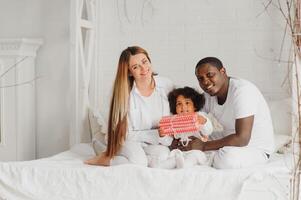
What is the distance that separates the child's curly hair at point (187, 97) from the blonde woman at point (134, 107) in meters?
0.03

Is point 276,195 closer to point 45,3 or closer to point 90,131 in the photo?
point 90,131

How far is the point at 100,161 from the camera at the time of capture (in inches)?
130

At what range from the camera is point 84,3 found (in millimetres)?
4312

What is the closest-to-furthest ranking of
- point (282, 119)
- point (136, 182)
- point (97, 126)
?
point (136, 182) < point (282, 119) < point (97, 126)

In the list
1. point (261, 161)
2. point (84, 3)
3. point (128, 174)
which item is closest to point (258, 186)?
point (261, 161)

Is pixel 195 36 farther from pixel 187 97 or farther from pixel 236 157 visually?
pixel 236 157

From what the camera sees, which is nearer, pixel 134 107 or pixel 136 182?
pixel 136 182

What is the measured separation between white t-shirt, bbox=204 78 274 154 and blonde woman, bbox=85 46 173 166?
0.33 m

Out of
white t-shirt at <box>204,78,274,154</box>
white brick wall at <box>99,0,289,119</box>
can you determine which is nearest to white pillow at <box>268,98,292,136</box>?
white brick wall at <box>99,0,289,119</box>

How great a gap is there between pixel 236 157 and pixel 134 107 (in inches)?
25.8

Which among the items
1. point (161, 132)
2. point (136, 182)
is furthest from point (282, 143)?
point (136, 182)

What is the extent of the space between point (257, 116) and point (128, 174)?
0.80 m

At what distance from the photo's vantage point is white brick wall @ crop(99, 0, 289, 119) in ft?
14.1

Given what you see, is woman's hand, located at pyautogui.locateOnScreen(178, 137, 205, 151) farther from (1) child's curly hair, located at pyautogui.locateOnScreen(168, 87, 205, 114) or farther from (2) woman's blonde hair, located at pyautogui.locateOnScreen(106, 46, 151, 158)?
(2) woman's blonde hair, located at pyautogui.locateOnScreen(106, 46, 151, 158)
